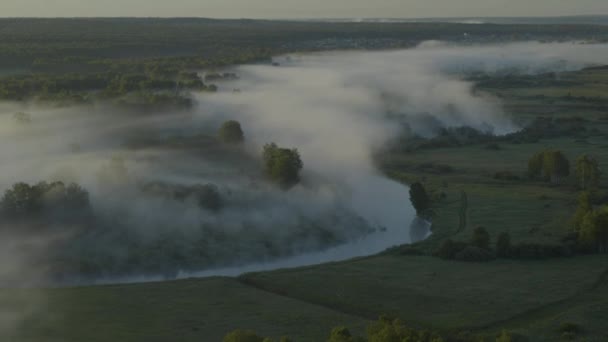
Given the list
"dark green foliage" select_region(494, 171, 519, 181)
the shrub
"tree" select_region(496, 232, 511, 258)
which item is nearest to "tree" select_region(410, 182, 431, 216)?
the shrub

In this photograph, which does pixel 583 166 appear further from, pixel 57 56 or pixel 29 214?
pixel 57 56

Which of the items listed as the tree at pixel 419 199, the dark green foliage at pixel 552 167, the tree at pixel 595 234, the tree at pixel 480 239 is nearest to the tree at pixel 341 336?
the tree at pixel 480 239

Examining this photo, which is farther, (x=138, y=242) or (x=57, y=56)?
(x=57, y=56)

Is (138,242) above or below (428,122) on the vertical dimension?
below

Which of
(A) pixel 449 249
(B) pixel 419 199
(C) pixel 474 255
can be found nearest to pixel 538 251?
(C) pixel 474 255

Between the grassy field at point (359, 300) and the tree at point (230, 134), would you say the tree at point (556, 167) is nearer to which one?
the grassy field at point (359, 300)

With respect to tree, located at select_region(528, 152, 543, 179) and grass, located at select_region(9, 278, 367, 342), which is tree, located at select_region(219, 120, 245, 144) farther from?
grass, located at select_region(9, 278, 367, 342)

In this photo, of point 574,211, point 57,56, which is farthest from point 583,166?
point 57,56

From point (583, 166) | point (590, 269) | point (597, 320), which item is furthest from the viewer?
point (583, 166)
